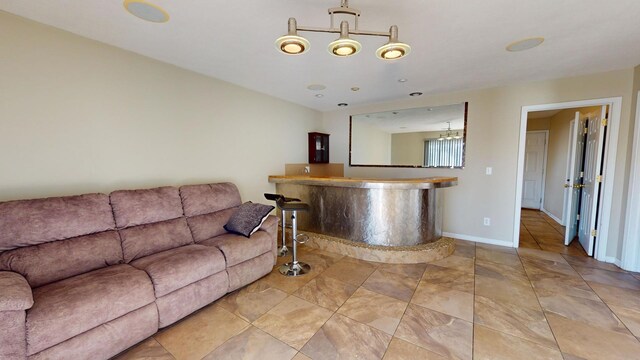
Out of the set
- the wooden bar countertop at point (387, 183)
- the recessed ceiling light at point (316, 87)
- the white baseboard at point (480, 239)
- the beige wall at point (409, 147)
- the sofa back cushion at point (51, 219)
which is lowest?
the white baseboard at point (480, 239)

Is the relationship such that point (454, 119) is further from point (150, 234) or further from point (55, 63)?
point (55, 63)

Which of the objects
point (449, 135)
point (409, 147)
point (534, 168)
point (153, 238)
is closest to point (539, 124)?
point (534, 168)

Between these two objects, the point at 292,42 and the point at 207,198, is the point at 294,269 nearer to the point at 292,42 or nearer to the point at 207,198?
the point at 207,198

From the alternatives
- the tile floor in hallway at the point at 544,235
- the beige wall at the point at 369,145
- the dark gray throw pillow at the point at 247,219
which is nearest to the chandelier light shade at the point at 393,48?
the dark gray throw pillow at the point at 247,219

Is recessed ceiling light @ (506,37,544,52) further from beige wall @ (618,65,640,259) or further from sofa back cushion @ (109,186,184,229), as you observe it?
sofa back cushion @ (109,186,184,229)

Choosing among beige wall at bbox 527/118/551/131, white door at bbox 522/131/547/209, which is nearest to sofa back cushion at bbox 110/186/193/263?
white door at bbox 522/131/547/209

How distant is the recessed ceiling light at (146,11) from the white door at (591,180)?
16.2 feet

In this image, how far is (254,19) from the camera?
6.48 ft

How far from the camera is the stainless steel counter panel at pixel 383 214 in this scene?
3.25 metres

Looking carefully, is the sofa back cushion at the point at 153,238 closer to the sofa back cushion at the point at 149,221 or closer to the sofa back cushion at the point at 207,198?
the sofa back cushion at the point at 149,221

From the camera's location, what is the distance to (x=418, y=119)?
14.2 feet

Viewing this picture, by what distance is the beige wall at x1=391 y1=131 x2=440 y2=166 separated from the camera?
4289 millimetres

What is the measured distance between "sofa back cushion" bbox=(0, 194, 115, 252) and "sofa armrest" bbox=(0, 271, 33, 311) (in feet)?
1.30

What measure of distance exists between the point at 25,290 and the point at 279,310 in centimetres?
157
